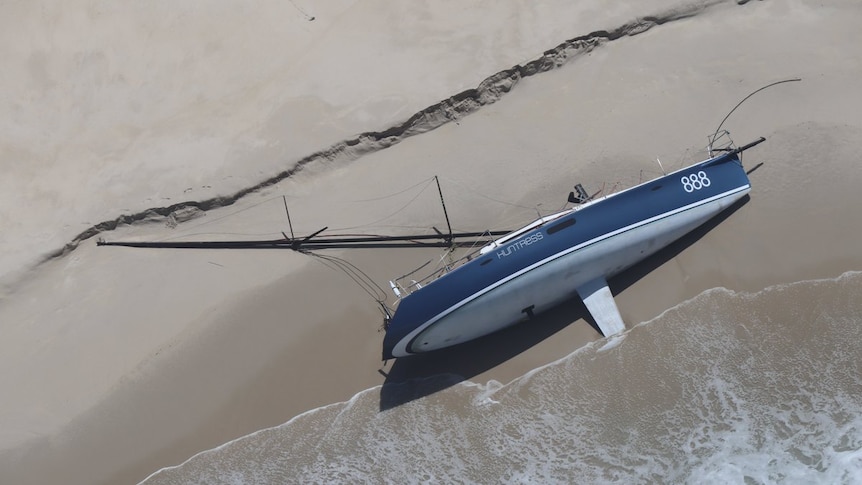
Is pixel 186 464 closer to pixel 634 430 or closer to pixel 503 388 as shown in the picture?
pixel 503 388

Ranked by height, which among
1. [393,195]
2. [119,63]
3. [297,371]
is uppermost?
[119,63]

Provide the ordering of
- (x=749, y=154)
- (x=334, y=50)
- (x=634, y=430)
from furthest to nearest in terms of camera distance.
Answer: (x=334, y=50), (x=749, y=154), (x=634, y=430)

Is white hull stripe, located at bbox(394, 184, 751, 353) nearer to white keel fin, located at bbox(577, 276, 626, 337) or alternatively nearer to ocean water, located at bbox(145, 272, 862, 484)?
white keel fin, located at bbox(577, 276, 626, 337)

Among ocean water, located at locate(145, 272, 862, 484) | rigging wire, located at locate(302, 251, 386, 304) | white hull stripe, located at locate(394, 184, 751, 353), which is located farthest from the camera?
rigging wire, located at locate(302, 251, 386, 304)

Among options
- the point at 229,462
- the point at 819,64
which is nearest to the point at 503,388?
the point at 229,462

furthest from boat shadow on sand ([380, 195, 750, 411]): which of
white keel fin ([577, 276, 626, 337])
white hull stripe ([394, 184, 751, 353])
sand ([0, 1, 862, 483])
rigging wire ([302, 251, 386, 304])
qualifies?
rigging wire ([302, 251, 386, 304])

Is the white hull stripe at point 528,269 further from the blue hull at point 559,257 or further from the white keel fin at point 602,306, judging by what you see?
the white keel fin at point 602,306

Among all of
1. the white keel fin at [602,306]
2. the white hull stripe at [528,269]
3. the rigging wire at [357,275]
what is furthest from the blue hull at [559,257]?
the rigging wire at [357,275]
